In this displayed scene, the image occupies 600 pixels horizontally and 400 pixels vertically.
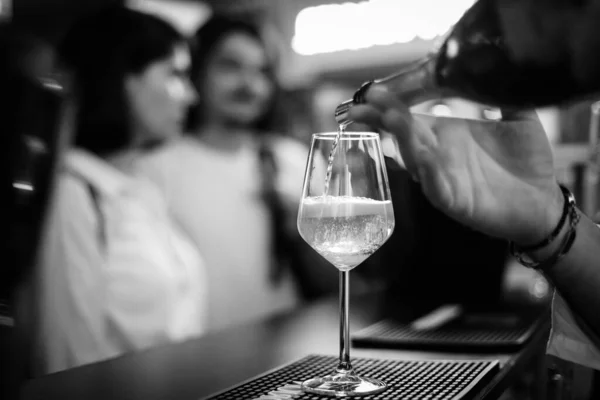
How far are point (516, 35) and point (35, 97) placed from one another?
0.45m

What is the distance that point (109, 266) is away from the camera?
2.09 m

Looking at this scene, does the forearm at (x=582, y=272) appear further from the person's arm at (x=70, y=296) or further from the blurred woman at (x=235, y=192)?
the blurred woman at (x=235, y=192)

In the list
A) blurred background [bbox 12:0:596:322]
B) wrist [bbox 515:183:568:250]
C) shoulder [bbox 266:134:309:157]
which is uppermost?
blurred background [bbox 12:0:596:322]

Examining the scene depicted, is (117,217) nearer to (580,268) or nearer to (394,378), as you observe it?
(394,378)

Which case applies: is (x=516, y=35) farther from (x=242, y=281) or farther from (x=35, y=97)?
(x=242, y=281)

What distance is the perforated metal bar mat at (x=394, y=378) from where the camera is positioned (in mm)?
833

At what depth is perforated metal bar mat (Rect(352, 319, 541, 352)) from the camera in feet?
3.78

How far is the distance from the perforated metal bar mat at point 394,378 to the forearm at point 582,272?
15 centimetres

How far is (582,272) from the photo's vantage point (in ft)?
2.95

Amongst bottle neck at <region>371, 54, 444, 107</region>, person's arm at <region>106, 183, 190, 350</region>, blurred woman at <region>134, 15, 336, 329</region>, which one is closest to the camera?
bottle neck at <region>371, 54, 444, 107</region>

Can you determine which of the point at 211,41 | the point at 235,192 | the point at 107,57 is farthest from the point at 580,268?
the point at 211,41

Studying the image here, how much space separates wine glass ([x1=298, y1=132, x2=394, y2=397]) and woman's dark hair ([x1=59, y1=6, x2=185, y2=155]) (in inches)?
66.3

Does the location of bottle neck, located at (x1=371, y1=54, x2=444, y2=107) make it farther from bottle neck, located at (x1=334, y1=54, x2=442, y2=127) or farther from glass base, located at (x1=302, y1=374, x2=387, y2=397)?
glass base, located at (x1=302, y1=374, x2=387, y2=397)

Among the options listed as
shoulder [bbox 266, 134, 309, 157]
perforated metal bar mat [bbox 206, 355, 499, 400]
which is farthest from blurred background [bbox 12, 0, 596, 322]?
perforated metal bar mat [bbox 206, 355, 499, 400]
